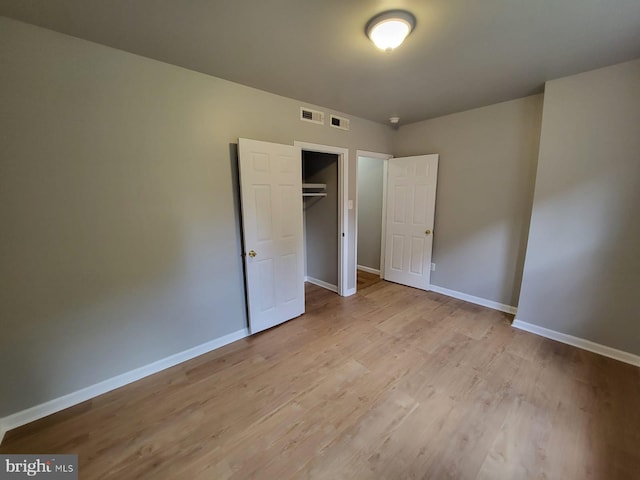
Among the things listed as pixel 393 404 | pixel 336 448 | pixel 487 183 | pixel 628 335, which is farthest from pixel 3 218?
pixel 628 335

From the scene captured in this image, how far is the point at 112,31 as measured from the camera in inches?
63.3

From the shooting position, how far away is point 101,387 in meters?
1.94

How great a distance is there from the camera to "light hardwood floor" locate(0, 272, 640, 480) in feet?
4.66

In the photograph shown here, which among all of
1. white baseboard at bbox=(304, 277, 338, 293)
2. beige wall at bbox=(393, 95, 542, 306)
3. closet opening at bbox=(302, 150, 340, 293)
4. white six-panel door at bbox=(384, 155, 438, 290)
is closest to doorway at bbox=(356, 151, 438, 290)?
white six-panel door at bbox=(384, 155, 438, 290)

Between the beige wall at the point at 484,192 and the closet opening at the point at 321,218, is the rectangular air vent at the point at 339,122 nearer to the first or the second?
the closet opening at the point at 321,218

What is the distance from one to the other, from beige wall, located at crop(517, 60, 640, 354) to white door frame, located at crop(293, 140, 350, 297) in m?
2.08

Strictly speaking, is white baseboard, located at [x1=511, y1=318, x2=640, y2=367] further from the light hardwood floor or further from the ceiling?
the ceiling

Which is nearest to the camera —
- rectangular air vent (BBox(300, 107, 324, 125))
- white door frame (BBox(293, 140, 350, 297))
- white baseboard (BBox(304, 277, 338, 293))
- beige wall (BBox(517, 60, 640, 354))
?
beige wall (BBox(517, 60, 640, 354))

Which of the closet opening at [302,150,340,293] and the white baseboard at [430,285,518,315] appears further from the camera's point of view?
the closet opening at [302,150,340,293]

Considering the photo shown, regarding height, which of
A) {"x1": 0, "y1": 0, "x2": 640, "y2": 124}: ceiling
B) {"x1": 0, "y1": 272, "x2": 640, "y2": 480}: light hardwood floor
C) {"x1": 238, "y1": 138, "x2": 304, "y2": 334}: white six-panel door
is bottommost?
{"x1": 0, "y1": 272, "x2": 640, "y2": 480}: light hardwood floor

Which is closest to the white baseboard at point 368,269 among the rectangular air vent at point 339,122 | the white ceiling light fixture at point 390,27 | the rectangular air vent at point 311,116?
the rectangular air vent at point 339,122

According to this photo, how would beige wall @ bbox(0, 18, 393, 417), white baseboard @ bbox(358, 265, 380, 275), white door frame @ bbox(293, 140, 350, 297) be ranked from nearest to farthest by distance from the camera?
beige wall @ bbox(0, 18, 393, 417)
white door frame @ bbox(293, 140, 350, 297)
white baseboard @ bbox(358, 265, 380, 275)

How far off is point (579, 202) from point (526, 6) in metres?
1.84

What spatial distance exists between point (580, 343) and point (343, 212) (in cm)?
284
